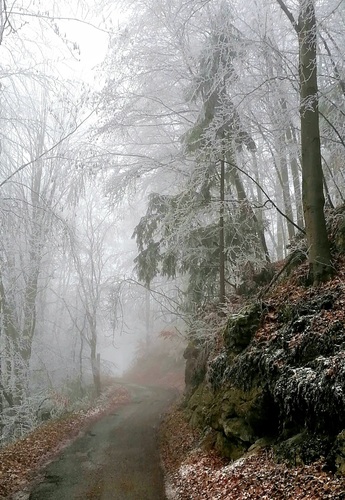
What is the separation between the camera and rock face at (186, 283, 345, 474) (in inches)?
209

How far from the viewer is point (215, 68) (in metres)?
10.9

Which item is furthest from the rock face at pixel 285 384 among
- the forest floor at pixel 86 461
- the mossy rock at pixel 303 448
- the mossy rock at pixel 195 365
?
the mossy rock at pixel 195 365

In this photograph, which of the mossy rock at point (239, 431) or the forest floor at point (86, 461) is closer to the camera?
the mossy rock at point (239, 431)

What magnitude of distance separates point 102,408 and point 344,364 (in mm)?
13707

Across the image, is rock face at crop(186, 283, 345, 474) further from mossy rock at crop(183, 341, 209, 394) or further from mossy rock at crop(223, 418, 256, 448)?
mossy rock at crop(183, 341, 209, 394)

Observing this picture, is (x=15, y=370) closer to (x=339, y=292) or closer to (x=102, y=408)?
(x=102, y=408)

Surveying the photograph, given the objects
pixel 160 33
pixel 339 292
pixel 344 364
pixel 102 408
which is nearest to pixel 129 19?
pixel 160 33

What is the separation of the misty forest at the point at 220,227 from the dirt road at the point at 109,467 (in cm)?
35

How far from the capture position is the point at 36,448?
9.98 meters

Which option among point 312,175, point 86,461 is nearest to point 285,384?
point 312,175

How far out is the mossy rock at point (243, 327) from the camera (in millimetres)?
8297

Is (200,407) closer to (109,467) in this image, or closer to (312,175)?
(109,467)

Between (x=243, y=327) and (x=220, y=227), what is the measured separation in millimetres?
3793

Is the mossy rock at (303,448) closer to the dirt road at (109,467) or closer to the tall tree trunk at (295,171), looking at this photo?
the dirt road at (109,467)
